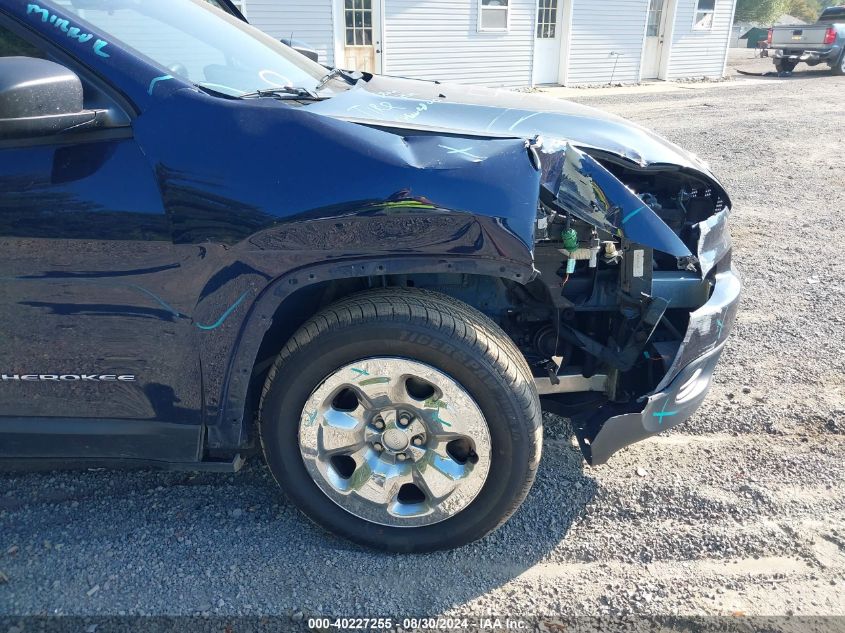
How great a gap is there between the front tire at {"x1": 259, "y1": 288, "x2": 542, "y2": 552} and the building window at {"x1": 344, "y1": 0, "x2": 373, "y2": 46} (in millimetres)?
13304

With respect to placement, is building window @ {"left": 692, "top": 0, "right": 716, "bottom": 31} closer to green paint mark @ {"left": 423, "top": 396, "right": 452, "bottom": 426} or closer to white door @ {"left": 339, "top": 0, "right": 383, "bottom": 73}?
white door @ {"left": 339, "top": 0, "right": 383, "bottom": 73}

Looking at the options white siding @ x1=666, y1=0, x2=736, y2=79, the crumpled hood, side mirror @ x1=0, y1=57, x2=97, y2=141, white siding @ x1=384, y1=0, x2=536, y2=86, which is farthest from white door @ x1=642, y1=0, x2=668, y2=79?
side mirror @ x1=0, y1=57, x2=97, y2=141

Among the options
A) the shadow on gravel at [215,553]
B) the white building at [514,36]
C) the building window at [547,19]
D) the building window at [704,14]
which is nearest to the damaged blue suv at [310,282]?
the shadow on gravel at [215,553]

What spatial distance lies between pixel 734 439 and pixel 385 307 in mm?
1945

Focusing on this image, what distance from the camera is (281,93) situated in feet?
8.05

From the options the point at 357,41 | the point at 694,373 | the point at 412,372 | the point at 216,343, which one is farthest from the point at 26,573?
the point at 357,41

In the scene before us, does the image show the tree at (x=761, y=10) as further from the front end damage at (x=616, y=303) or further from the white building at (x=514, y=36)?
the front end damage at (x=616, y=303)

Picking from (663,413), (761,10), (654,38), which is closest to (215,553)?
(663,413)

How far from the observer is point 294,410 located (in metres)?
2.27

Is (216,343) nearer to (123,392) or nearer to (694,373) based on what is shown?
(123,392)

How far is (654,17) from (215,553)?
66.7ft

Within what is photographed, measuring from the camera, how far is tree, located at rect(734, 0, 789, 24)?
5069cm

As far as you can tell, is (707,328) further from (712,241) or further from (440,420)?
(440,420)

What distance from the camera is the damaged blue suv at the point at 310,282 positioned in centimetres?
204
